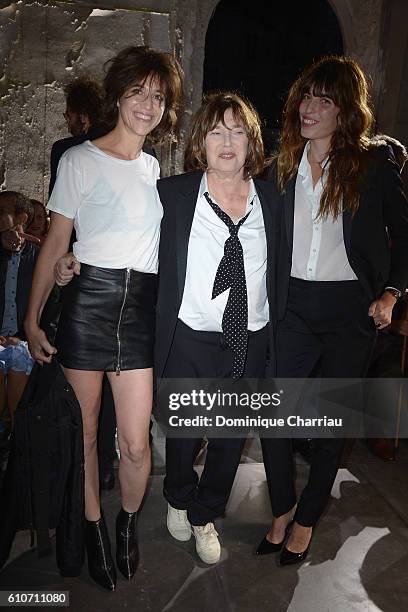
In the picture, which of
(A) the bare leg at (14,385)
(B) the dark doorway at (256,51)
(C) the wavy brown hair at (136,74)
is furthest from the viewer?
(B) the dark doorway at (256,51)

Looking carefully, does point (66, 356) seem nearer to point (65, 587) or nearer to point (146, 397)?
point (146, 397)

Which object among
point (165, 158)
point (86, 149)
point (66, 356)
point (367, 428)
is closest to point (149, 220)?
point (86, 149)

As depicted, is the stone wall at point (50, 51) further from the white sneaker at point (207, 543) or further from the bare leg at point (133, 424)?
the white sneaker at point (207, 543)

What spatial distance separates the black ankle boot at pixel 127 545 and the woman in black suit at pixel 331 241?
2.14 ft

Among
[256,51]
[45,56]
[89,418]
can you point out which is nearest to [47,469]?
[89,418]

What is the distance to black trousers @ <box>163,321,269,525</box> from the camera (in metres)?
2.45

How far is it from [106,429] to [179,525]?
63 centimetres

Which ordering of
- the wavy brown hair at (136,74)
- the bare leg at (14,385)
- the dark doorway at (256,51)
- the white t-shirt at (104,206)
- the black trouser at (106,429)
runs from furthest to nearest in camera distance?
1. the dark doorway at (256,51)
2. the bare leg at (14,385)
3. the black trouser at (106,429)
4. the wavy brown hair at (136,74)
5. the white t-shirt at (104,206)

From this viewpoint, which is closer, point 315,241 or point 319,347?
point 315,241

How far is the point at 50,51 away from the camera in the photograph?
189 inches

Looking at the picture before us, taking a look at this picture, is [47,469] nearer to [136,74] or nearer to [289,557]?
[289,557]

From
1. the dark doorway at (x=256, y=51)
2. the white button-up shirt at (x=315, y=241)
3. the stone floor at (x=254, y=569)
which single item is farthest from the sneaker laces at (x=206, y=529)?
the dark doorway at (x=256, y=51)

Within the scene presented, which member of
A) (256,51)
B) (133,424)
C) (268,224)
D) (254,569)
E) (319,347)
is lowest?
(254,569)

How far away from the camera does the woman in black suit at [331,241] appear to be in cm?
246
